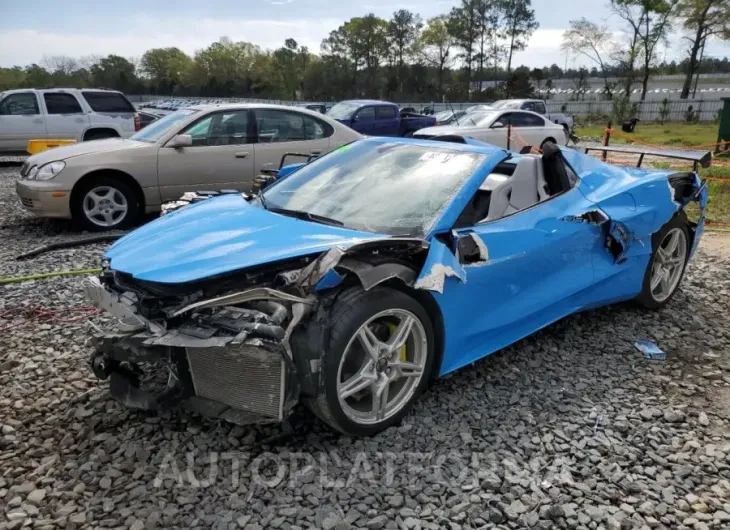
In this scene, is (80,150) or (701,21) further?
(701,21)

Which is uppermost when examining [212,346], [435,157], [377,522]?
[435,157]

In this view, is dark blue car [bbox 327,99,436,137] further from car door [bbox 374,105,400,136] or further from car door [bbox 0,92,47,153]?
car door [bbox 0,92,47,153]

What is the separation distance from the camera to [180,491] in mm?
2506

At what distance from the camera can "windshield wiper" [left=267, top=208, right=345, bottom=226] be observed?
129 inches

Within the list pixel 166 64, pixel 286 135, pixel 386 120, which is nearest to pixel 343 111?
pixel 386 120

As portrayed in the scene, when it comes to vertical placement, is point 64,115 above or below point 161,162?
above

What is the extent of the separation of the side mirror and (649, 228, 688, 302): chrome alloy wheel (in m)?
5.24

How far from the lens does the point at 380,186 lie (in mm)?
3525

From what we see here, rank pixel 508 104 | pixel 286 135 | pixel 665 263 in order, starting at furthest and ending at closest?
pixel 508 104 → pixel 286 135 → pixel 665 263

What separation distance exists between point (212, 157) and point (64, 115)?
22.9ft

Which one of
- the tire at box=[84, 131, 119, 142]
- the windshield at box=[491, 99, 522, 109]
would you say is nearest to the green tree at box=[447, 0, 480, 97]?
the windshield at box=[491, 99, 522, 109]

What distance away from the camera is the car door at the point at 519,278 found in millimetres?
3092

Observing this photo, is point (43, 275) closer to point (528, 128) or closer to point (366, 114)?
point (366, 114)

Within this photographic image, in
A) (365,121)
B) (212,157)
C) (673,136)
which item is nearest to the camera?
(212,157)
